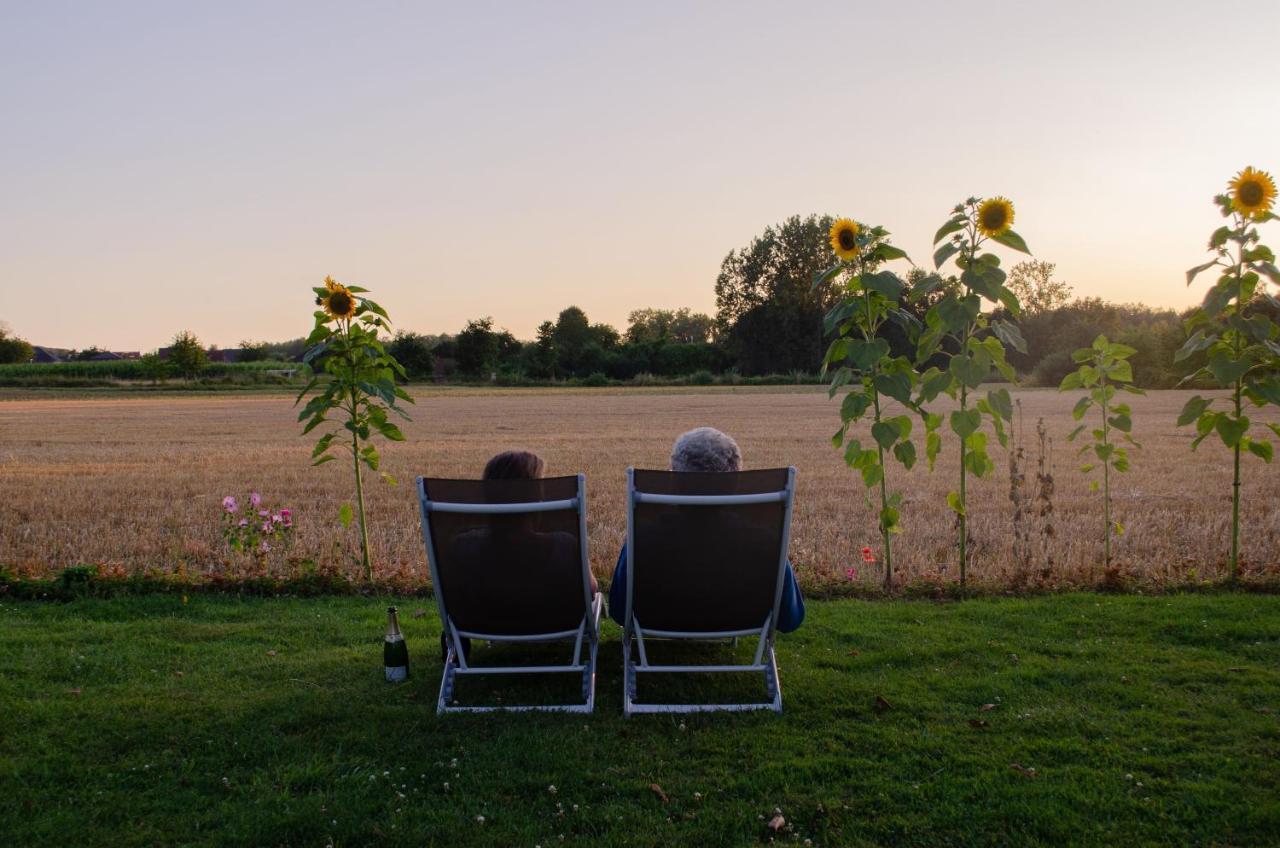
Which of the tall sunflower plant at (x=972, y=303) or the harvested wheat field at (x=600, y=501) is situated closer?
the tall sunflower plant at (x=972, y=303)

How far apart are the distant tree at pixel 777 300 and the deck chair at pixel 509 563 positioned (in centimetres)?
5917

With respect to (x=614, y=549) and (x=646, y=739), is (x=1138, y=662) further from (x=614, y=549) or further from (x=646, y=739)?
(x=614, y=549)

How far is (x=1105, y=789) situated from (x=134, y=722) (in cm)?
360

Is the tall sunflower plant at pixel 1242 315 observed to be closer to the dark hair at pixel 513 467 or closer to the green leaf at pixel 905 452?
the green leaf at pixel 905 452

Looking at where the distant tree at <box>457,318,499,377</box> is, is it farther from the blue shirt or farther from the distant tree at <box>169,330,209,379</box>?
the blue shirt

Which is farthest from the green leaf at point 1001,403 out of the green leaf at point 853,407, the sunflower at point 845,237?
the sunflower at point 845,237

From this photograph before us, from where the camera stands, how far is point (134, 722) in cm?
354

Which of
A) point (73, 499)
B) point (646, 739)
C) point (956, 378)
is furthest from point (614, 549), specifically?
point (73, 499)

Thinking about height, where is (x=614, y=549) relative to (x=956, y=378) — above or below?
below

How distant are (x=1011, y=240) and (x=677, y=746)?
3.32m

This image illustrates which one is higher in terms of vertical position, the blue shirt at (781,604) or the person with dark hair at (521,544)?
the person with dark hair at (521,544)

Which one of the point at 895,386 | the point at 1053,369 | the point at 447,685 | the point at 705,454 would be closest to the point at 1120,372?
the point at 895,386

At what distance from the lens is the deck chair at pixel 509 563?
11.4 feet

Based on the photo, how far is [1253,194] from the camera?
5156 millimetres
